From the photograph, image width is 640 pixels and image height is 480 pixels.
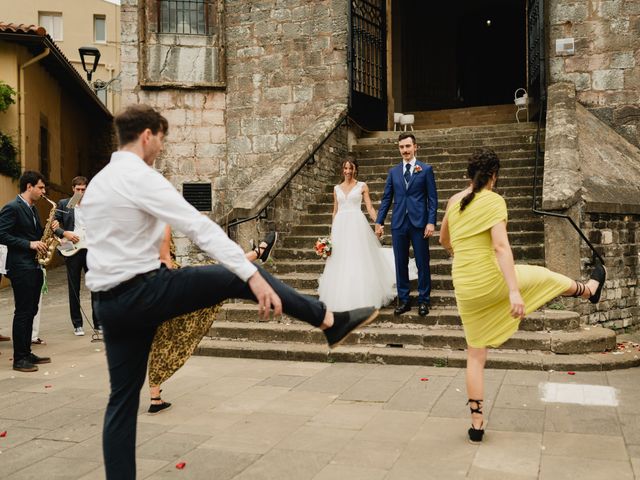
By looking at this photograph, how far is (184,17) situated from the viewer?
48.2 feet

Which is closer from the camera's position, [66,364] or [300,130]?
[66,364]

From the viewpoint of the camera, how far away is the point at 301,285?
885 centimetres

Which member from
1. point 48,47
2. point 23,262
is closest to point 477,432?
point 23,262

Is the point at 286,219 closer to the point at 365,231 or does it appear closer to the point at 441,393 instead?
the point at 365,231

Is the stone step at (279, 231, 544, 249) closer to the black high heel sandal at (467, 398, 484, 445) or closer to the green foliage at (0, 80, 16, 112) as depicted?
the black high heel sandal at (467, 398, 484, 445)

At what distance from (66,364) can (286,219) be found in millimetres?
4149

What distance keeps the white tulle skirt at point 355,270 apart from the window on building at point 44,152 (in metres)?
11.4

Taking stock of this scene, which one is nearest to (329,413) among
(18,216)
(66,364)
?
(66,364)

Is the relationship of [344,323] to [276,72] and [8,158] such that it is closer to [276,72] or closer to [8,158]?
[276,72]

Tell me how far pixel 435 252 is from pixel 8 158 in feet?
32.9

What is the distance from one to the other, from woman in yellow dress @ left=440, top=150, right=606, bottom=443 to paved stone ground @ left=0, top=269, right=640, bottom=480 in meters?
0.46

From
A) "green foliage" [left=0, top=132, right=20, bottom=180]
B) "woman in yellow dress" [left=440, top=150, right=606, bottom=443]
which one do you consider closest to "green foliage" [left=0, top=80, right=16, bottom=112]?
"green foliage" [left=0, top=132, right=20, bottom=180]

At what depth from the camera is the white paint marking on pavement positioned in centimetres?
519

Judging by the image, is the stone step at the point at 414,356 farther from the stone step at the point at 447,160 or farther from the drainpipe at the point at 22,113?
the drainpipe at the point at 22,113
